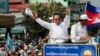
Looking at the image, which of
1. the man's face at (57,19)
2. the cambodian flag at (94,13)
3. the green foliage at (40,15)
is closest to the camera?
the man's face at (57,19)

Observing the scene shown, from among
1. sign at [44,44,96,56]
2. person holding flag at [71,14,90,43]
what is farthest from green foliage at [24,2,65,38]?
sign at [44,44,96,56]

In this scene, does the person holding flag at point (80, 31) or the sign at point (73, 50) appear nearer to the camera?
the sign at point (73, 50)

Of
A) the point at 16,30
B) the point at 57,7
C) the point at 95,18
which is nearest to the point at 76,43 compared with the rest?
the point at 95,18

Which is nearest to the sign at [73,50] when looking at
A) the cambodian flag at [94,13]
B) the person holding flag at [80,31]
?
the person holding flag at [80,31]

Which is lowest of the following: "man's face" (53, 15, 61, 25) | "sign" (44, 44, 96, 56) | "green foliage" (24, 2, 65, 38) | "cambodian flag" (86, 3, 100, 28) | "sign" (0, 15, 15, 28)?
"green foliage" (24, 2, 65, 38)

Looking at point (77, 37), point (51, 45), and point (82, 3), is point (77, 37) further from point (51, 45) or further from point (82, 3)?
point (82, 3)

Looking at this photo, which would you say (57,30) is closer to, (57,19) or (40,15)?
(57,19)

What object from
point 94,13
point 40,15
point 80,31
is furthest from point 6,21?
point 40,15

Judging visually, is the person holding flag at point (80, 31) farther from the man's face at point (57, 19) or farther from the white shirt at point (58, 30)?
the man's face at point (57, 19)

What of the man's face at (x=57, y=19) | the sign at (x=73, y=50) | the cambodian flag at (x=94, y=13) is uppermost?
the man's face at (x=57, y=19)

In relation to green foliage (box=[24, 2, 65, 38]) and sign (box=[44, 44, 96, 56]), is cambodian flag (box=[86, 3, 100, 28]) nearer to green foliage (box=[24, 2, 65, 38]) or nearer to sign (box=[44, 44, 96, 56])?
sign (box=[44, 44, 96, 56])

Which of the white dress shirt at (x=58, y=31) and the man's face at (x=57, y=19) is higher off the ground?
the man's face at (x=57, y=19)

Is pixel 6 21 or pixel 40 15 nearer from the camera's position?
pixel 6 21

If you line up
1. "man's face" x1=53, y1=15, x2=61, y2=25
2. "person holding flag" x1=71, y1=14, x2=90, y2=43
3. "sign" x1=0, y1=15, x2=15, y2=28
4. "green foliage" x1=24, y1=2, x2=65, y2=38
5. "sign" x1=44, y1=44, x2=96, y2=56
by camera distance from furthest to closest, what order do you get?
"green foliage" x1=24, y1=2, x2=65, y2=38 < "sign" x1=0, y1=15, x2=15, y2=28 < "man's face" x1=53, y1=15, x2=61, y2=25 < "person holding flag" x1=71, y1=14, x2=90, y2=43 < "sign" x1=44, y1=44, x2=96, y2=56
